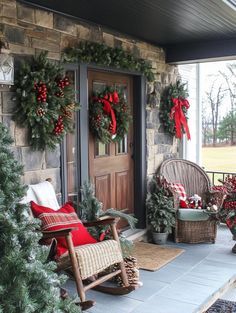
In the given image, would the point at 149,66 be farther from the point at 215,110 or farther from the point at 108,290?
the point at 215,110

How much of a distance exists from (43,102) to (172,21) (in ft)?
5.14

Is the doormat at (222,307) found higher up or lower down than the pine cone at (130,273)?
lower down

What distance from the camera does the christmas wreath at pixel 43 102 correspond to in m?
3.18

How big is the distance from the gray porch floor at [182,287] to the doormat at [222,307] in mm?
46

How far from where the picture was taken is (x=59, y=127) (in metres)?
3.43

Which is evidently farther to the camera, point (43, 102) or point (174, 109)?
point (174, 109)

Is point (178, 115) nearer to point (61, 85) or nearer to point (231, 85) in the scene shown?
point (61, 85)

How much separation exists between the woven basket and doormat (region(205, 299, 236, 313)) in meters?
1.31

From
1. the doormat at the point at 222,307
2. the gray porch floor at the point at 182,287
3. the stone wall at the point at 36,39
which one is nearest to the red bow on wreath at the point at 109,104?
the stone wall at the point at 36,39

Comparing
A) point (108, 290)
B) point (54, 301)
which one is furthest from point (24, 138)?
point (54, 301)

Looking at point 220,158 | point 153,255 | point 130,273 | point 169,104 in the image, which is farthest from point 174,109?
point 220,158

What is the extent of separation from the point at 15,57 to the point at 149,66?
199 cm

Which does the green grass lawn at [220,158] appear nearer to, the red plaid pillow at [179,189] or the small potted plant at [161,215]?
the red plaid pillow at [179,189]

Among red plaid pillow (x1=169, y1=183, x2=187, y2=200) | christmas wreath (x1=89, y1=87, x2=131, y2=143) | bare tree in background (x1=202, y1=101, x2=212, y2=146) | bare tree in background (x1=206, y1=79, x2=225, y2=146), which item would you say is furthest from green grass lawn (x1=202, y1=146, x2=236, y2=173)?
christmas wreath (x1=89, y1=87, x2=131, y2=143)
